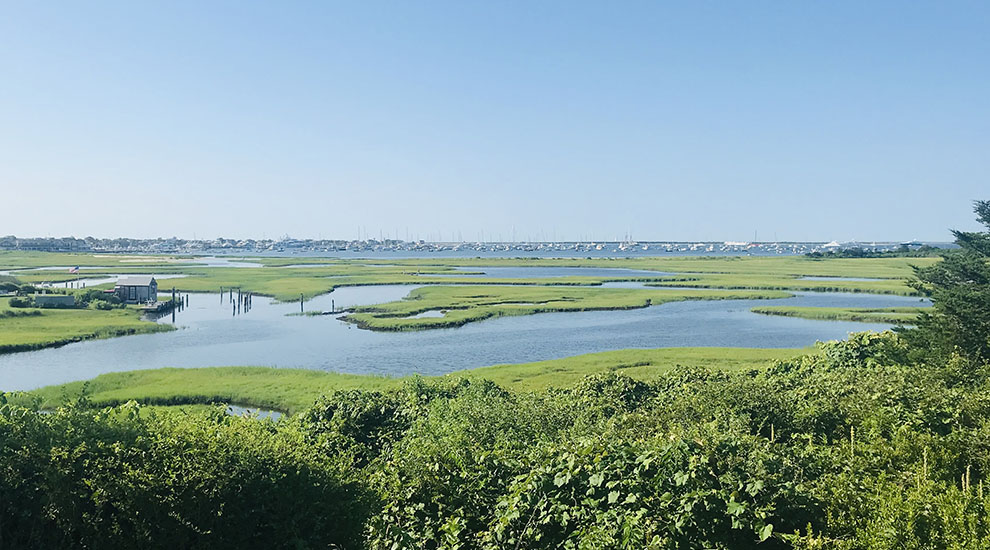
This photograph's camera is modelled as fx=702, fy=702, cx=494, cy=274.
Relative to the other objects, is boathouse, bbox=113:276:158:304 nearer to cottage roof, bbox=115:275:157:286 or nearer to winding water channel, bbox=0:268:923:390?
cottage roof, bbox=115:275:157:286

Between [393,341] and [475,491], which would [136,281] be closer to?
[393,341]

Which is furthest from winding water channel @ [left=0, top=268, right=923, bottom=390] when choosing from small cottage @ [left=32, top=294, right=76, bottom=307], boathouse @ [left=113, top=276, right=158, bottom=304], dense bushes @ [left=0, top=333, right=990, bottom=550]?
dense bushes @ [left=0, top=333, right=990, bottom=550]

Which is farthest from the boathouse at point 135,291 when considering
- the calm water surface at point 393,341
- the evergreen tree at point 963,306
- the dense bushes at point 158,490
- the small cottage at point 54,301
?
the dense bushes at point 158,490

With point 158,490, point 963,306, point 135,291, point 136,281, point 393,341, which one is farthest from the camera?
point 136,281

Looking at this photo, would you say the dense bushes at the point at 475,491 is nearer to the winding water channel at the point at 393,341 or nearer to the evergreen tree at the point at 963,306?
the evergreen tree at the point at 963,306

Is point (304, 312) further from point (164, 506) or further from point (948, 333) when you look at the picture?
point (164, 506)

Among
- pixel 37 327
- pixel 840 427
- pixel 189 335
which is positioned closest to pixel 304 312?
pixel 189 335

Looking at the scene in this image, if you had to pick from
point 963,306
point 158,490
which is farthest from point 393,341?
point 158,490
